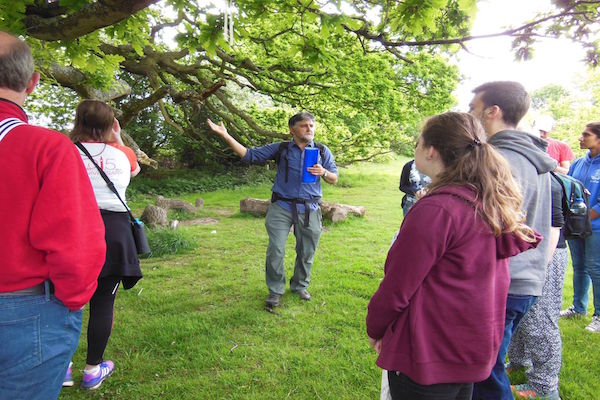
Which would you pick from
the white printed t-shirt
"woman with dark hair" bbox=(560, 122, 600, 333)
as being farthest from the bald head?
"woman with dark hair" bbox=(560, 122, 600, 333)

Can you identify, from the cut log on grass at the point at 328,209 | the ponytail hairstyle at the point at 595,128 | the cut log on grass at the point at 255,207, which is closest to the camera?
the ponytail hairstyle at the point at 595,128

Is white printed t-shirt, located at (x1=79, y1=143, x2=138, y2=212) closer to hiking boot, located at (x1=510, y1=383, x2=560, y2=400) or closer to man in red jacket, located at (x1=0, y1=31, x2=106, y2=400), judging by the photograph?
man in red jacket, located at (x1=0, y1=31, x2=106, y2=400)

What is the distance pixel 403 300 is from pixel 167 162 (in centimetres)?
1917

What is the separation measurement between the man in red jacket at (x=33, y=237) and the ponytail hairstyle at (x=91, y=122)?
109 centimetres

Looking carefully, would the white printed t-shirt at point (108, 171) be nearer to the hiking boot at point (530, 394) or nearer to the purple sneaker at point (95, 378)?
the purple sneaker at point (95, 378)

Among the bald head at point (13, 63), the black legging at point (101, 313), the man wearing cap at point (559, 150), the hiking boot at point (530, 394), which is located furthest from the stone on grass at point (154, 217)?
the hiking boot at point (530, 394)

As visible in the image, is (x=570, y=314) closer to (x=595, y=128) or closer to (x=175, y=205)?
(x=595, y=128)

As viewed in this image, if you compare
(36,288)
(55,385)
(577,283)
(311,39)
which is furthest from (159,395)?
(577,283)

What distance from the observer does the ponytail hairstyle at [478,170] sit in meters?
1.58

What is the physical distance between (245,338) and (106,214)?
1818mm

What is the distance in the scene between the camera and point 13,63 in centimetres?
154

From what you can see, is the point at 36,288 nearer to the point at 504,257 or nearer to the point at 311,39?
the point at 504,257

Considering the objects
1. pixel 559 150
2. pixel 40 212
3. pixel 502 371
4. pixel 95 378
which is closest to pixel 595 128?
pixel 559 150

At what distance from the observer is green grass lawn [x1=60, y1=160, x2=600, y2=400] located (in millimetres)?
3029
